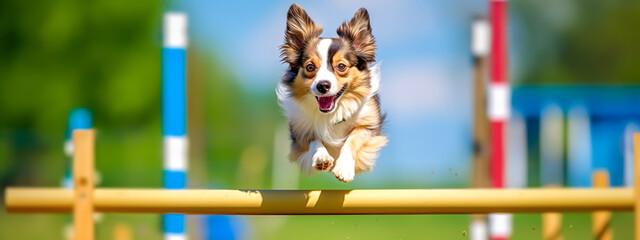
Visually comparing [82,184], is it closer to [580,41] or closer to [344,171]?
[344,171]

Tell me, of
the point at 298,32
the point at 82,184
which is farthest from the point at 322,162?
the point at 82,184

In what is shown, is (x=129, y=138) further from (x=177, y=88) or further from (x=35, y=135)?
(x=177, y=88)

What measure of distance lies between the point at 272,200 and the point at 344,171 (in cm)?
32

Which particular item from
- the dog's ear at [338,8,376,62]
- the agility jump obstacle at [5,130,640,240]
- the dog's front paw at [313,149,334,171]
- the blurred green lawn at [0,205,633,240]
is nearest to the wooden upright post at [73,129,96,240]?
the agility jump obstacle at [5,130,640,240]

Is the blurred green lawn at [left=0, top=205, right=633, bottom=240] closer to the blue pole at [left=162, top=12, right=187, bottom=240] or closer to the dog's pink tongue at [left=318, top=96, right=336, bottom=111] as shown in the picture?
the blue pole at [left=162, top=12, right=187, bottom=240]

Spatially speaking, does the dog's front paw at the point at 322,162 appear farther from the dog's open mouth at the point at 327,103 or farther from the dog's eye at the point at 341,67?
the dog's eye at the point at 341,67

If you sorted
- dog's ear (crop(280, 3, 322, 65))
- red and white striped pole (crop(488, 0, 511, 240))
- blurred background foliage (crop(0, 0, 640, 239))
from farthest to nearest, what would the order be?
blurred background foliage (crop(0, 0, 640, 239)) → red and white striped pole (crop(488, 0, 511, 240)) → dog's ear (crop(280, 3, 322, 65))

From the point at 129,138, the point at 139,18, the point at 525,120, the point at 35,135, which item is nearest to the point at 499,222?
the point at 525,120

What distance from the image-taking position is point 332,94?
2461 mm

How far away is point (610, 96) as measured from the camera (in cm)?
502

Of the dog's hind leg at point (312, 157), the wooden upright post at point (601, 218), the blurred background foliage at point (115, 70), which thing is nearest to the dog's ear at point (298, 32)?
the dog's hind leg at point (312, 157)

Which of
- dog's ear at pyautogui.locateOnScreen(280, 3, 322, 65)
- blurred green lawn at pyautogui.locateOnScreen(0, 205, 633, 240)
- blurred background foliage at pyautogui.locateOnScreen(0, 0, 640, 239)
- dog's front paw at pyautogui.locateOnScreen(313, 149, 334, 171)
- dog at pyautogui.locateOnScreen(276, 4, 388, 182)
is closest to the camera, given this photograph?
dog's front paw at pyautogui.locateOnScreen(313, 149, 334, 171)

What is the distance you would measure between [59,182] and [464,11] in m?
3.42

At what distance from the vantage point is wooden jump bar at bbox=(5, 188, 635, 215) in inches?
87.1
